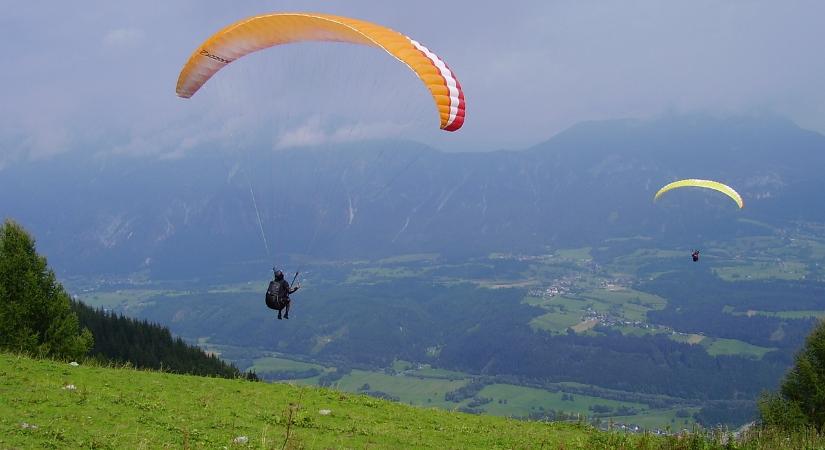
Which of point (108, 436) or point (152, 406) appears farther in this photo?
point (152, 406)

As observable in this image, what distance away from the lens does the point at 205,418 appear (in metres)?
13.0

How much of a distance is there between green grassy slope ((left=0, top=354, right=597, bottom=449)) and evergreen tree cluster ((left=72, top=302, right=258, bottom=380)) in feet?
82.5

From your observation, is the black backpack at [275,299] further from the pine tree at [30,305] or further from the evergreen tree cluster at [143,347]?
the evergreen tree cluster at [143,347]

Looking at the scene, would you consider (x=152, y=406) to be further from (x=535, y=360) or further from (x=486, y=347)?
(x=486, y=347)

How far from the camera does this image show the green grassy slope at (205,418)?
11.0 m

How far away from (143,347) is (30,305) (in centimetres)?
2311

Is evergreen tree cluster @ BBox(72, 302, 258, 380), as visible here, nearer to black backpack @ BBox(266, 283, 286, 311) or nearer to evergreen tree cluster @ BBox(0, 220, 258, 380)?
evergreen tree cluster @ BBox(0, 220, 258, 380)

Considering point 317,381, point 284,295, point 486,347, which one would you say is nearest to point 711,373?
point 486,347

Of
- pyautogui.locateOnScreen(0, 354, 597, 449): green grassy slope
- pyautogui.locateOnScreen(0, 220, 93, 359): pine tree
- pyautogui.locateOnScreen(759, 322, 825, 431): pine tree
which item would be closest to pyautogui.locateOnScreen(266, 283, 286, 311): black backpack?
pyautogui.locateOnScreen(0, 354, 597, 449): green grassy slope

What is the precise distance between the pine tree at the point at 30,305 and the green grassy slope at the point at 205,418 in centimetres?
581

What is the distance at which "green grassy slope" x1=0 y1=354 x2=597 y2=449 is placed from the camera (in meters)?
11.0

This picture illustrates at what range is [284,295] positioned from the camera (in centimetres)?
1656

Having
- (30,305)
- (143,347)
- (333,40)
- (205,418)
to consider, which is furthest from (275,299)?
(143,347)

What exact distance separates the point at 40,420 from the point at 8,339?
12.6 metres
